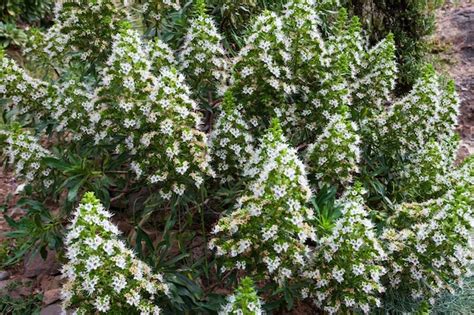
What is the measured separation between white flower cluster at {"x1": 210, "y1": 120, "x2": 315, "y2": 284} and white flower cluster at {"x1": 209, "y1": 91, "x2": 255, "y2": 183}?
0.35 meters

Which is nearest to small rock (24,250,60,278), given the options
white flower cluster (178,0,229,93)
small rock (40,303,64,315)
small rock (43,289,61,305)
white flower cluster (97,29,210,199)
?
small rock (43,289,61,305)

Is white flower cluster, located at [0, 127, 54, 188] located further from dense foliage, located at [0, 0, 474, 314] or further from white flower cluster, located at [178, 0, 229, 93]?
white flower cluster, located at [178, 0, 229, 93]

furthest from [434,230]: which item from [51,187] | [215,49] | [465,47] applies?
[465,47]

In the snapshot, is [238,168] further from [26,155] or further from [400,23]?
[400,23]

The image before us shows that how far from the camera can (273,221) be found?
7.25 feet

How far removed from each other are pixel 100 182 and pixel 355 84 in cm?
171

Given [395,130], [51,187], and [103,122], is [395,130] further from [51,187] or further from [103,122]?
[51,187]

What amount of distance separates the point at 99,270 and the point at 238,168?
102 cm

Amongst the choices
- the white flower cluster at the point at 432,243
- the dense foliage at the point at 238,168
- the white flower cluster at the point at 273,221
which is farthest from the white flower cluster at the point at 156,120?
the white flower cluster at the point at 432,243

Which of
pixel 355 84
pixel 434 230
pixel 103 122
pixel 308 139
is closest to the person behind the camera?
pixel 434 230

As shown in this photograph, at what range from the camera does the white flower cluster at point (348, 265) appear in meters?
2.24

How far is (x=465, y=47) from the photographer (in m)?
6.35

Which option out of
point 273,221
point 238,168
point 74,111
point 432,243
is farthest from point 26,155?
point 432,243

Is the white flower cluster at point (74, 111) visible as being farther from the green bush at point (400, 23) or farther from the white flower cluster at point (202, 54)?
the green bush at point (400, 23)
